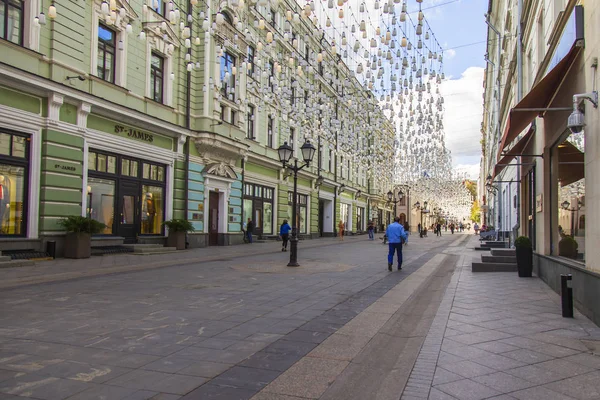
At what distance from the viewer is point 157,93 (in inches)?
848

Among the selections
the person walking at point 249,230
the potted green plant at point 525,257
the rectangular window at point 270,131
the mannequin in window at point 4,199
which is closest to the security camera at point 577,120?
the potted green plant at point 525,257

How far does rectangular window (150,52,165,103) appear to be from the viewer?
21.2 metres

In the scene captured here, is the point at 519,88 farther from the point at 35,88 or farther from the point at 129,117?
the point at 35,88

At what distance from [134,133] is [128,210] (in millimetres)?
3211

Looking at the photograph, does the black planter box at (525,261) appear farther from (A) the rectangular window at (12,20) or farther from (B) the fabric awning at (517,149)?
(A) the rectangular window at (12,20)

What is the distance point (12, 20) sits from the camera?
581 inches

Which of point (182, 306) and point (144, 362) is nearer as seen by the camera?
point (144, 362)

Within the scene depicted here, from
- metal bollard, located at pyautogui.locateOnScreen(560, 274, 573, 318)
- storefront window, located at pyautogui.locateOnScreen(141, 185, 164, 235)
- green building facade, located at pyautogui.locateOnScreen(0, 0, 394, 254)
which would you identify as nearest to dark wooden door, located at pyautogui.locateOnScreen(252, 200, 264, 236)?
green building facade, located at pyautogui.locateOnScreen(0, 0, 394, 254)

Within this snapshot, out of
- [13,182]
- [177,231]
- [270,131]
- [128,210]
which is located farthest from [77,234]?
[270,131]

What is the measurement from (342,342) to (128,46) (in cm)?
1746

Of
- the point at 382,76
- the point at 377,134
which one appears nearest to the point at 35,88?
the point at 382,76

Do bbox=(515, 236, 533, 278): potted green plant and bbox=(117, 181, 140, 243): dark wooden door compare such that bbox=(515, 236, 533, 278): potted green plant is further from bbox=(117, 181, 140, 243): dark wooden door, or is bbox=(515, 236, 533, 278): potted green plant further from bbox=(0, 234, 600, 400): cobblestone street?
bbox=(117, 181, 140, 243): dark wooden door

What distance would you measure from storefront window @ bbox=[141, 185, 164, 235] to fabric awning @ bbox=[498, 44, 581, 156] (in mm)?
15481

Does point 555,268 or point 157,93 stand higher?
point 157,93
